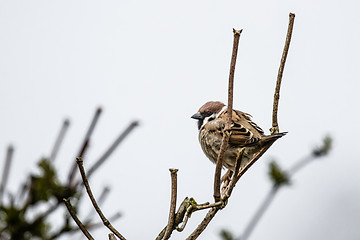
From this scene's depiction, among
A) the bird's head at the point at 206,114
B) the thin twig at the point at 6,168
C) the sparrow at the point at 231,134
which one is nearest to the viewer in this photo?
the thin twig at the point at 6,168

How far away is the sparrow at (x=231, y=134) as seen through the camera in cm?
461

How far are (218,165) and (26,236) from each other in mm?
829

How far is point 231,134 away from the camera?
4836mm

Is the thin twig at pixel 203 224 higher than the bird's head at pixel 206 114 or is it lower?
lower

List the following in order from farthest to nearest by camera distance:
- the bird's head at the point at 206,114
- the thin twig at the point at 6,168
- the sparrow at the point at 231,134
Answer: the bird's head at the point at 206,114
the sparrow at the point at 231,134
the thin twig at the point at 6,168

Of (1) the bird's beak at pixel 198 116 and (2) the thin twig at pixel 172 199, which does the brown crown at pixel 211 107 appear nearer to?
(1) the bird's beak at pixel 198 116

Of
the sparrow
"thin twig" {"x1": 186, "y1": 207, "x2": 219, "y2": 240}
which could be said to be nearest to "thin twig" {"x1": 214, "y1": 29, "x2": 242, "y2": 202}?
"thin twig" {"x1": 186, "y1": 207, "x2": 219, "y2": 240}

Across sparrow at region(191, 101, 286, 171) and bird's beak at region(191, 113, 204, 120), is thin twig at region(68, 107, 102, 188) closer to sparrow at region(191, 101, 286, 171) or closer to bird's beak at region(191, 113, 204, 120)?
sparrow at region(191, 101, 286, 171)

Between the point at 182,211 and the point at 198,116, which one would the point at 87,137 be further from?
the point at 198,116

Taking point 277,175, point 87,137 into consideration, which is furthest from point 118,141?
point 277,175

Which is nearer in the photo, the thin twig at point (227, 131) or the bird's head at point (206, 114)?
the thin twig at point (227, 131)

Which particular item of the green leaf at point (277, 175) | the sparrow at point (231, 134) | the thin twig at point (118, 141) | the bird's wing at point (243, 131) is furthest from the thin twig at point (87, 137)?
the bird's wing at point (243, 131)

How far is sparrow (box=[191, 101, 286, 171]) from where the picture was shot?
4.61m

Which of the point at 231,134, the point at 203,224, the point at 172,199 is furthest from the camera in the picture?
the point at 231,134
